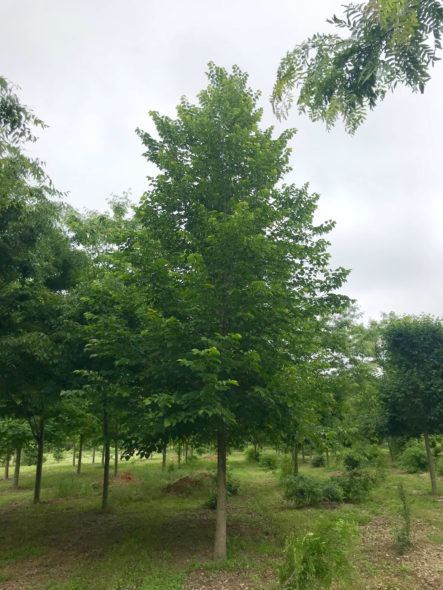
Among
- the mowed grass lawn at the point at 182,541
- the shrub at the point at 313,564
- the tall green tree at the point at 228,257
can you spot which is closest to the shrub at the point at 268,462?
the mowed grass lawn at the point at 182,541

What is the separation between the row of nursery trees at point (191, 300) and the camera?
7355mm

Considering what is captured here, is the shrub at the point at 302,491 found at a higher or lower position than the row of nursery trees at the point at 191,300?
lower

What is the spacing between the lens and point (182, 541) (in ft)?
29.5

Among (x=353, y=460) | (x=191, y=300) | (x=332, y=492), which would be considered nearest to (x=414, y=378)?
(x=353, y=460)

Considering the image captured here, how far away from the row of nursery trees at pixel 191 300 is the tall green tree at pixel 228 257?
4cm

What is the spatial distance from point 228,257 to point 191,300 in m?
1.37

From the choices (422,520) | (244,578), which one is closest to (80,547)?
(244,578)

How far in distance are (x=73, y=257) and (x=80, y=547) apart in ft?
27.5

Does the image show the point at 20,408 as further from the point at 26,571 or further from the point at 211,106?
the point at 211,106

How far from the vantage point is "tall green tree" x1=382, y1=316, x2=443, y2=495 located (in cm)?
1474

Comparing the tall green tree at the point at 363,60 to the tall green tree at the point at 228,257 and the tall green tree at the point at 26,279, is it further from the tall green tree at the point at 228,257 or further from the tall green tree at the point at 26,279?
the tall green tree at the point at 26,279

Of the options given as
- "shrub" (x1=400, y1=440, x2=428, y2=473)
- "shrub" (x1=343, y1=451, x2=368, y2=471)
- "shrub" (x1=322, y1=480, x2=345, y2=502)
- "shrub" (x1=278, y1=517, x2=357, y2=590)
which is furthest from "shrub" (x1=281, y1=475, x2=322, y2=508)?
"shrub" (x1=400, y1=440, x2=428, y2=473)

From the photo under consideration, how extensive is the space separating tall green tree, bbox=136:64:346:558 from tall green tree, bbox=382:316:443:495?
8.71 m

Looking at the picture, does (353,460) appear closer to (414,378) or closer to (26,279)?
(414,378)
